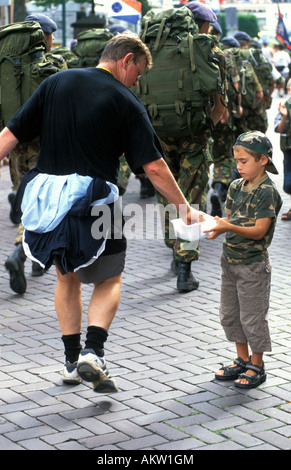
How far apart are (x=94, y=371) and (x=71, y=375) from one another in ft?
1.47

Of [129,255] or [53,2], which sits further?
[53,2]

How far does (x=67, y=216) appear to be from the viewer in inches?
185

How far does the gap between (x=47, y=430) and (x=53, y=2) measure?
2157 cm

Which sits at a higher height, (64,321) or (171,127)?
(171,127)

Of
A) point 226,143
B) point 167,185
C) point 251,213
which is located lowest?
point 226,143

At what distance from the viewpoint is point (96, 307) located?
16.0 ft

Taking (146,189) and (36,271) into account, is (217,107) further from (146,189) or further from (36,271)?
(146,189)

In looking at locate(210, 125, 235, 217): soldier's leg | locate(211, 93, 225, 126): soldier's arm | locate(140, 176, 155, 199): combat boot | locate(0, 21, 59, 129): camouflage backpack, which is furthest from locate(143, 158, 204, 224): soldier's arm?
locate(140, 176, 155, 199): combat boot

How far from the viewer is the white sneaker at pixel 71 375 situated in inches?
197

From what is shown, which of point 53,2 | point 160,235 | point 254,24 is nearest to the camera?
point 160,235

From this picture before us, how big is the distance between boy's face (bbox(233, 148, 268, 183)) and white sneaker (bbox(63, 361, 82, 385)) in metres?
1.43

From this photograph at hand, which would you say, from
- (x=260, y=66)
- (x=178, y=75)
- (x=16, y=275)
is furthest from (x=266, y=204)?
(x=260, y=66)

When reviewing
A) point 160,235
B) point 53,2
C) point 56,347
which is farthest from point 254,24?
A: point 56,347
